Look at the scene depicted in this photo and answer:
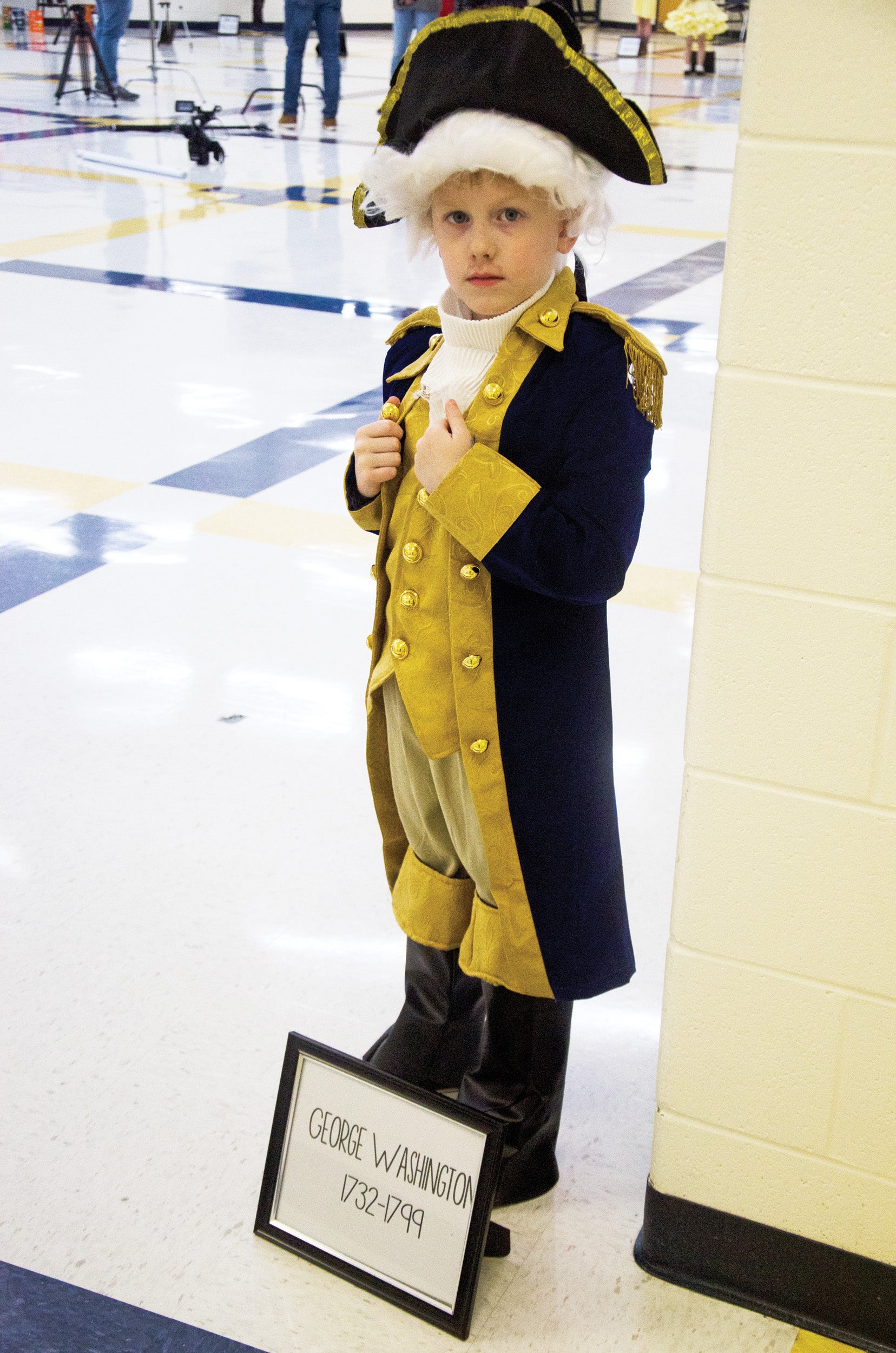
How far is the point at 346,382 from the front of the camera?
4.11 m

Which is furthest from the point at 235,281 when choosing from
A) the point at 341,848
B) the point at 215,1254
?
the point at 215,1254

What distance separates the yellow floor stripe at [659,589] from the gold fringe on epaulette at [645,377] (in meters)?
1.52

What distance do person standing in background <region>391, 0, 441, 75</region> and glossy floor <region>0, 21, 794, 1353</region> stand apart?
5.51 meters

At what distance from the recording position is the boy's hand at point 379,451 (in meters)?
1.18

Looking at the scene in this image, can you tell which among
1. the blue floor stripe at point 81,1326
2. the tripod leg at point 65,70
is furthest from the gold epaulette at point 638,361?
the tripod leg at point 65,70

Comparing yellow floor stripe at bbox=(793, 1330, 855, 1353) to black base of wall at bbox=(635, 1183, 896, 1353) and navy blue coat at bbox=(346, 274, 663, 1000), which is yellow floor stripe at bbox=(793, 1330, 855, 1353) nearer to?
black base of wall at bbox=(635, 1183, 896, 1353)

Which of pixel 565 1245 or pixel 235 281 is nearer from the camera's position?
pixel 565 1245

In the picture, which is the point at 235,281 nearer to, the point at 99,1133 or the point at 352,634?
the point at 352,634

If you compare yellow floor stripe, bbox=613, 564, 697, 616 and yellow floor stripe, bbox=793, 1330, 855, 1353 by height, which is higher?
yellow floor stripe, bbox=613, 564, 697, 616

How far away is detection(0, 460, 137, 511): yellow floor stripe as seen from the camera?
3209 mm

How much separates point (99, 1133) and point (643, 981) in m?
0.69

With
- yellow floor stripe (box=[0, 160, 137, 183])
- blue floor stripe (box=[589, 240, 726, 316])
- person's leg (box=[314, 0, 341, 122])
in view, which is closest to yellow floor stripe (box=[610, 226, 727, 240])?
blue floor stripe (box=[589, 240, 726, 316])

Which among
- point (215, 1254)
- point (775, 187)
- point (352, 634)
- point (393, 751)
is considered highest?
point (775, 187)

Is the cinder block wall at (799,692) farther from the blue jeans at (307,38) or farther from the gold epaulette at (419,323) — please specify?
the blue jeans at (307,38)
